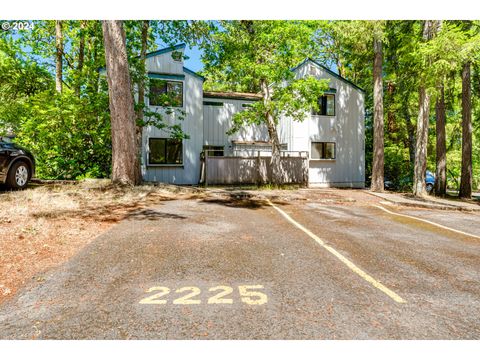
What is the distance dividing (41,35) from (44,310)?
26.7 m

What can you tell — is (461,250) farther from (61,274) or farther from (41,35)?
(41,35)

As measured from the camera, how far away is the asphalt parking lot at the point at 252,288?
2.57m

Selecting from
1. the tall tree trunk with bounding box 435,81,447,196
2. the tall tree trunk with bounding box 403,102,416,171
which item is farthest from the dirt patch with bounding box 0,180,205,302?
the tall tree trunk with bounding box 403,102,416,171

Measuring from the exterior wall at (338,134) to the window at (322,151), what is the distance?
298mm

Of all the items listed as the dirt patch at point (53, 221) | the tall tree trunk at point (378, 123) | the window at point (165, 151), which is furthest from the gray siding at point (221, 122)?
the dirt patch at point (53, 221)

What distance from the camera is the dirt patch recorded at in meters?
3.98

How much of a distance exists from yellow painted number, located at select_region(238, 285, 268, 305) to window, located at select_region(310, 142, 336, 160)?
58.6ft

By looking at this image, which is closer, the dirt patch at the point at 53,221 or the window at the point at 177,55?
the dirt patch at the point at 53,221

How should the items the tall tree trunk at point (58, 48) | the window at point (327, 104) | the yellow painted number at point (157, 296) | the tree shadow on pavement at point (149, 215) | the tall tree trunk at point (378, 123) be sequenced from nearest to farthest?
the yellow painted number at point (157, 296), the tree shadow on pavement at point (149, 215), the tall tree trunk at point (378, 123), the tall tree trunk at point (58, 48), the window at point (327, 104)

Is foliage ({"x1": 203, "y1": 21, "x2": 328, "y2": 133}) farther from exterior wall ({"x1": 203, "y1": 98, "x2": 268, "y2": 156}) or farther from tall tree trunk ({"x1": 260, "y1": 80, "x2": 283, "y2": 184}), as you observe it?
exterior wall ({"x1": 203, "y1": 98, "x2": 268, "y2": 156})

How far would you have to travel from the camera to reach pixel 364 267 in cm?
425

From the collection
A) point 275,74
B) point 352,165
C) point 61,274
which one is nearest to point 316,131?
point 352,165

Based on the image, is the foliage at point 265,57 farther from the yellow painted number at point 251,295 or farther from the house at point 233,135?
the yellow painted number at point 251,295

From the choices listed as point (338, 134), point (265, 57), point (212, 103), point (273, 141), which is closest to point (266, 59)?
point (265, 57)
